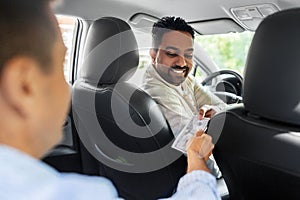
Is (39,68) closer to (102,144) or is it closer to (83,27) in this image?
(102,144)

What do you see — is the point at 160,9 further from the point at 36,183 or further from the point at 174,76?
the point at 36,183

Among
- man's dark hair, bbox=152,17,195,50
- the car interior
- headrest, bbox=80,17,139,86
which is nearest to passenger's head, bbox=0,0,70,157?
the car interior

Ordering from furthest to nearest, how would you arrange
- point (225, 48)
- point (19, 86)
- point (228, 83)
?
1. point (225, 48)
2. point (228, 83)
3. point (19, 86)

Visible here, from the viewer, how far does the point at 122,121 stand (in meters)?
1.88

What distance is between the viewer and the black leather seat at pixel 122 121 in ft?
6.18

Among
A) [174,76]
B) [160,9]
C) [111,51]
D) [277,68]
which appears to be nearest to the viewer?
[277,68]

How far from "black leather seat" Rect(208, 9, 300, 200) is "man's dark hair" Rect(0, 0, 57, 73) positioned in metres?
0.86

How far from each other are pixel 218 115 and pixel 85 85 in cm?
78

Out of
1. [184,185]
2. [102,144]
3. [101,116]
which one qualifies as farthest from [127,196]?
[184,185]

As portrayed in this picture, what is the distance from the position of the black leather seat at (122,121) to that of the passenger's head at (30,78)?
1360 millimetres

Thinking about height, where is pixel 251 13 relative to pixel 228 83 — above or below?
above

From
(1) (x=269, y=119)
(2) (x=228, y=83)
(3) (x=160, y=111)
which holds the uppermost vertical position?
(1) (x=269, y=119)

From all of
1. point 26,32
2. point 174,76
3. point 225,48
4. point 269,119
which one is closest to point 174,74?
point 174,76

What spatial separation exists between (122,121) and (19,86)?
4.69 feet
